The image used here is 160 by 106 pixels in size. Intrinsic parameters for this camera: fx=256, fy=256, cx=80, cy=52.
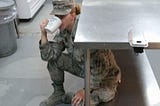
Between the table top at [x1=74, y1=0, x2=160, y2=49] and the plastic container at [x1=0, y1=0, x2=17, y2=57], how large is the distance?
1.28 metres

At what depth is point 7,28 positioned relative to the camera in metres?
2.52

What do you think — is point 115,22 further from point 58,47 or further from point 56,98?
point 56,98

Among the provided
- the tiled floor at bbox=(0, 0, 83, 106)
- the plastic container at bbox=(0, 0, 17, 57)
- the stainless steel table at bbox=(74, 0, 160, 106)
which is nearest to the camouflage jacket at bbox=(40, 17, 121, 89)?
the stainless steel table at bbox=(74, 0, 160, 106)

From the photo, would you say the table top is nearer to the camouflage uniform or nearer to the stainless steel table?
the stainless steel table

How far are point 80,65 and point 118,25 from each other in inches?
24.0

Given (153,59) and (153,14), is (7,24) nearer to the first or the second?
(153,59)

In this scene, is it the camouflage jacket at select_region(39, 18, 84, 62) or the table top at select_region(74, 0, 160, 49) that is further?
the camouflage jacket at select_region(39, 18, 84, 62)

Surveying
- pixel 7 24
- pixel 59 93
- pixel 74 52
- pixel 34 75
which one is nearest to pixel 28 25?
pixel 7 24

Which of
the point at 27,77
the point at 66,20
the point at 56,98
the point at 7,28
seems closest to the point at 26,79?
the point at 27,77

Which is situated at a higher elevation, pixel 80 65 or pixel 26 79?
pixel 80 65

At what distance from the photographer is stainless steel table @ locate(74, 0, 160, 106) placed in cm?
94

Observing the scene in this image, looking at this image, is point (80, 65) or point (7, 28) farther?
point (7, 28)

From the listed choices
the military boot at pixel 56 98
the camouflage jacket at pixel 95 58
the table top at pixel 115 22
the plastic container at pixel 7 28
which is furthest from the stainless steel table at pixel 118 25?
the plastic container at pixel 7 28

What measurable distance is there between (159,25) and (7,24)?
1781mm
